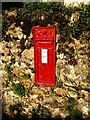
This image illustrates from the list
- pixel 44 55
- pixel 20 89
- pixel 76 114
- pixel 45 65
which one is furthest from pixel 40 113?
pixel 44 55

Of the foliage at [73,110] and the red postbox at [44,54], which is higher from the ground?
the red postbox at [44,54]

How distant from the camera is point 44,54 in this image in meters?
5.72

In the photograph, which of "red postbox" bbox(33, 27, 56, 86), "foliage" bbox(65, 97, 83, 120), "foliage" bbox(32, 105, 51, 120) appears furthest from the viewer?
"foliage" bbox(32, 105, 51, 120)

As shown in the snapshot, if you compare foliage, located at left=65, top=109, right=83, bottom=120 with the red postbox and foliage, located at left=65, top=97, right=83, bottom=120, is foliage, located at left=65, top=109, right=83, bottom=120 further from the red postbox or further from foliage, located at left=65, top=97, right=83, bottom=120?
the red postbox

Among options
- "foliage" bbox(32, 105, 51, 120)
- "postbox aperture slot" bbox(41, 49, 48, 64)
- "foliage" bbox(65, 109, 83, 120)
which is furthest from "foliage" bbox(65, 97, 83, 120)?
"postbox aperture slot" bbox(41, 49, 48, 64)

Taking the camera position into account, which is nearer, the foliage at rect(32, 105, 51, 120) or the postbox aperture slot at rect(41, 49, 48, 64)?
the postbox aperture slot at rect(41, 49, 48, 64)

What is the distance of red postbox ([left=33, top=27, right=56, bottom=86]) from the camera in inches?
222

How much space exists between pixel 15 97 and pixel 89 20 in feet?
7.26

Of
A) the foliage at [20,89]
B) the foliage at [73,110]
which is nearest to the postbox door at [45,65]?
the foliage at [20,89]

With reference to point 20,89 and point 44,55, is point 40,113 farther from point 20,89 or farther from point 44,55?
point 44,55

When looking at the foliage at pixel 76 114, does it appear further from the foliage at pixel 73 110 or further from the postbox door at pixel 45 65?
the postbox door at pixel 45 65

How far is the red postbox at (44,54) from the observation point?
18.5 feet

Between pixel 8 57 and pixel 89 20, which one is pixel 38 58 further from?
pixel 89 20

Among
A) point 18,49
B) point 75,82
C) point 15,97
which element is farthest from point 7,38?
point 75,82
